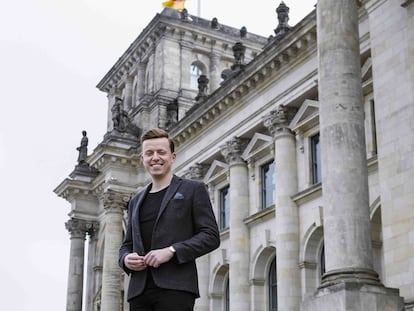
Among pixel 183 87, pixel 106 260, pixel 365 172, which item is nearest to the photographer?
pixel 365 172

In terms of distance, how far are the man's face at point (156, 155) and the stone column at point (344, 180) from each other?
11.8 m

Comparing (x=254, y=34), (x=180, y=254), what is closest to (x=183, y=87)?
(x=254, y=34)

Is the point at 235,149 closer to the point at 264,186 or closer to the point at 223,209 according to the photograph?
the point at 264,186

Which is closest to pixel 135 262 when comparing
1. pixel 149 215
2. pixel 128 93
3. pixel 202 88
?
pixel 149 215

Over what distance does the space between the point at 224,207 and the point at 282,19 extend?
29.3 feet

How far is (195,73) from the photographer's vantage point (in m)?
45.2

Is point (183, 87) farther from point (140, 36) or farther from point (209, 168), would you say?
point (209, 168)

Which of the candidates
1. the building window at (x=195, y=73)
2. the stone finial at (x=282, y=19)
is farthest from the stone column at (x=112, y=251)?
the stone finial at (x=282, y=19)

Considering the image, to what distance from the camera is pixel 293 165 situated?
2920 cm

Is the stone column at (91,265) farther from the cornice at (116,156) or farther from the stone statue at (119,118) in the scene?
the stone statue at (119,118)

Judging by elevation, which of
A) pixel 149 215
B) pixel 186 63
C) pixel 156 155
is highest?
pixel 186 63

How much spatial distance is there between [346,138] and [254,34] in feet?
105

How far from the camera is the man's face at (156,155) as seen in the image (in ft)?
17.0

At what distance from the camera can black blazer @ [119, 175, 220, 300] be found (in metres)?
4.89
